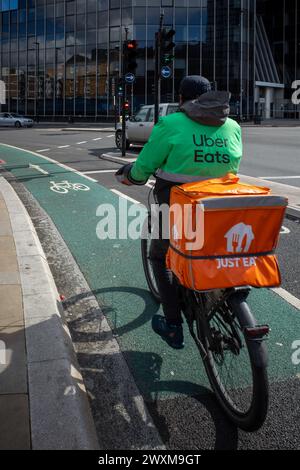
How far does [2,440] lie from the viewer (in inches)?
108

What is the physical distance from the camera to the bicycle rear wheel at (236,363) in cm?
272

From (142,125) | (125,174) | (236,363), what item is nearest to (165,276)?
(125,174)

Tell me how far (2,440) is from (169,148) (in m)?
1.93

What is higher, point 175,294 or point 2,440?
point 175,294

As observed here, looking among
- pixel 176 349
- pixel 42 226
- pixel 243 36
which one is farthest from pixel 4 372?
pixel 243 36

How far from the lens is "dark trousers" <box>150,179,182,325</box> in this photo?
3.71 m

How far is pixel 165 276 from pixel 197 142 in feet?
3.16

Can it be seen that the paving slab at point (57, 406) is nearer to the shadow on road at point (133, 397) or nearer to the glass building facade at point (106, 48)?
the shadow on road at point (133, 397)

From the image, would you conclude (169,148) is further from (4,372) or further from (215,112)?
(4,372)

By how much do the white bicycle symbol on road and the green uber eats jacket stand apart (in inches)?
320

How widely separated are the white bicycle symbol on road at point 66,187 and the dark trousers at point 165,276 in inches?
307

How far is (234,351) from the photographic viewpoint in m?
3.03

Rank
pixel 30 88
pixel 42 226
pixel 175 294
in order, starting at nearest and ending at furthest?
pixel 175 294 → pixel 42 226 → pixel 30 88

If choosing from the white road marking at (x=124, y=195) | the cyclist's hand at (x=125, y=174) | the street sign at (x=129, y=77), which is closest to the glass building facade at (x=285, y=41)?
the street sign at (x=129, y=77)
